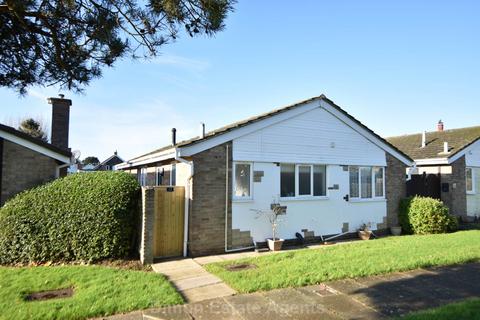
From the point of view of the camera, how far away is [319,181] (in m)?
11.6

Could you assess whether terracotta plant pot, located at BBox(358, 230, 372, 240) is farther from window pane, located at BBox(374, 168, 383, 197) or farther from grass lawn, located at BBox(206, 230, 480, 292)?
window pane, located at BBox(374, 168, 383, 197)

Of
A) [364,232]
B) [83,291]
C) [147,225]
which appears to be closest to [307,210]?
[364,232]

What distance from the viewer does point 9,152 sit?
30.7ft

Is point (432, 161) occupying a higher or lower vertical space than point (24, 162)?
higher

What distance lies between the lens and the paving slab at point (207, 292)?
5.76 metres

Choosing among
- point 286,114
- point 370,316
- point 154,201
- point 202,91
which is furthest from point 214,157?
point 370,316

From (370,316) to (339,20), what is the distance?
794 cm

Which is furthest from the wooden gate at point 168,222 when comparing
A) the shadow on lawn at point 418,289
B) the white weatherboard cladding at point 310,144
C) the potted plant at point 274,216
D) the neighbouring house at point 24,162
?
the shadow on lawn at point 418,289

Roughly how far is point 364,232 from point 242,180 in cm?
527

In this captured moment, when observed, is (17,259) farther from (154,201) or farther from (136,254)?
(154,201)

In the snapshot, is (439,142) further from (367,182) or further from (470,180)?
(367,182)

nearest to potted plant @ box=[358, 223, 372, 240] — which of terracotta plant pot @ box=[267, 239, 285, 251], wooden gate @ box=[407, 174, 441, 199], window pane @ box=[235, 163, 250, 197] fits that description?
terracotta plant pot @ box=[267, 239, 285, 251]

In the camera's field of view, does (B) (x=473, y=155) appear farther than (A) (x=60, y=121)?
Yes

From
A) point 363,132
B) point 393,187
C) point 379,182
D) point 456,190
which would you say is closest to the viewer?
point 363,132
